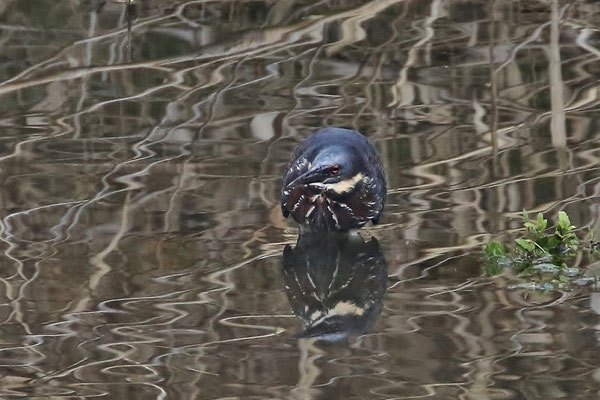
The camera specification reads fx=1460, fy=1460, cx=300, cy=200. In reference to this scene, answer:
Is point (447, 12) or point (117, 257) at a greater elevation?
point (447, 12)

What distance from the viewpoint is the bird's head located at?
223 inches

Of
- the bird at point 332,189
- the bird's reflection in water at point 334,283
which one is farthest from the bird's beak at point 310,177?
the bird's reflection in water at point 334,283

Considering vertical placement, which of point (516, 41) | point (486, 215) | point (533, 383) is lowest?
point (533, 383)

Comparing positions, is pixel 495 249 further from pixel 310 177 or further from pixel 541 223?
pixel 310 177

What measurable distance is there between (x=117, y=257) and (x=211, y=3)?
14.6 ft

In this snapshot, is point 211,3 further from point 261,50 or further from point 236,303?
point 236,303

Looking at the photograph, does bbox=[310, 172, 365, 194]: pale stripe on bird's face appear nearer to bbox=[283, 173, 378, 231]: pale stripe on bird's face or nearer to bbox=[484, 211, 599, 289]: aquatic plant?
bbox=[283, 173, 378, 231]: pale stripe on bird's face

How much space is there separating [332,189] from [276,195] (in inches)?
21.7

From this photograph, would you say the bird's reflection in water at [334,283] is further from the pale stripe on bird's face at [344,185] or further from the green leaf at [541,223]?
the green leaf at [541,223]

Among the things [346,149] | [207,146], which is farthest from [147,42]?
[346,149]

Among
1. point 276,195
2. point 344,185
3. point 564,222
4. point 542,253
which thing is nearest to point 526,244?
point 542,253

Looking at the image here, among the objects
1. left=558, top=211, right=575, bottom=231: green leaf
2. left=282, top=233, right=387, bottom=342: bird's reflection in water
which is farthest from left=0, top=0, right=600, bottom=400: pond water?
left=558, top=211, right=575, bottom=231: green leaf

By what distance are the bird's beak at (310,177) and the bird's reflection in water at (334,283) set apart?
0.81ft

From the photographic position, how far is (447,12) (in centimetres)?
950
